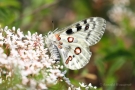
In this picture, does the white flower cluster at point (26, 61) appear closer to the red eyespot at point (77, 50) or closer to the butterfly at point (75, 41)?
the butterfly at point (75, 41)

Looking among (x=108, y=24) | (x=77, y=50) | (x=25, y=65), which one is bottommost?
(x=25, y=65)

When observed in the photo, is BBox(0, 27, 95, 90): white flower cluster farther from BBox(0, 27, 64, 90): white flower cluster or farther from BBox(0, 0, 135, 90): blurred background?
BBox(0, 0, 135, 90): blurred background

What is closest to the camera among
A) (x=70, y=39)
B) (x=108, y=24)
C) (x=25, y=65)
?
(x=25, y=65)

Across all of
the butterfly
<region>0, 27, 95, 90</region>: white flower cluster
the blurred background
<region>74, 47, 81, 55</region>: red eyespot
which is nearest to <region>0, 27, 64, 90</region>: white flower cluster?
<region>0, 27, 95, 90</region>: white flower cluster

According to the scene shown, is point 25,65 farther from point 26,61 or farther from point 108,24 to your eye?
point 108,24

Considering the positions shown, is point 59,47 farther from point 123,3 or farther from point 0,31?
point 123,3

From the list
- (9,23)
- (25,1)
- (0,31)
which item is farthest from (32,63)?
(25,1)

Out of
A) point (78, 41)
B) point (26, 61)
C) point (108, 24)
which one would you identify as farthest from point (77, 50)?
point (108, 24)
